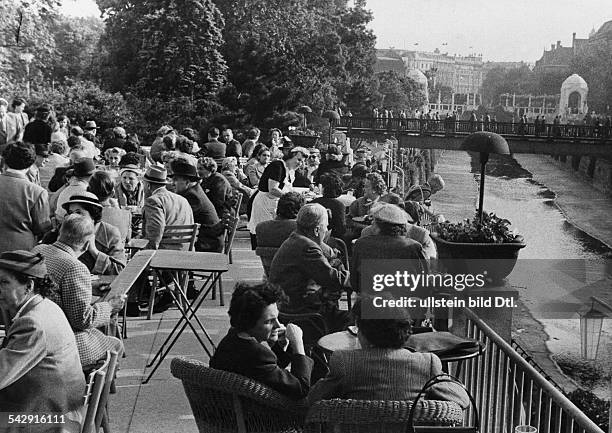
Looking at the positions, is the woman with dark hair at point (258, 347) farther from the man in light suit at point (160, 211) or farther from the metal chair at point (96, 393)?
the man in light suit at point (160, 211)

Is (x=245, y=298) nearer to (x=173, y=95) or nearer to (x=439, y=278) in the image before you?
(x=439, y=278)

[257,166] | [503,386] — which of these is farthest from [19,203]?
[257,166]

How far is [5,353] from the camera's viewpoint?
3.38 m

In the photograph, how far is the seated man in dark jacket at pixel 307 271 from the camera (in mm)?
5613

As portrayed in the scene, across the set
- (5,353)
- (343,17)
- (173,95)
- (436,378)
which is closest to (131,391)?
(5,353)

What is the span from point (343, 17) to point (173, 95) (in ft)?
42.2

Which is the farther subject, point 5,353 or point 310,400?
point 310,400

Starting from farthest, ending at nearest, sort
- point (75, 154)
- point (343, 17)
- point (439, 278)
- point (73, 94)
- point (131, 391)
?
point (343, 17)
point (73, 94)
point (75, 154)
point (439, 278)
point (131, 391)

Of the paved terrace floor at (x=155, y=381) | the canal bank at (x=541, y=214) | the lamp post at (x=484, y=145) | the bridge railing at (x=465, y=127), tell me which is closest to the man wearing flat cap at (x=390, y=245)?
the paved terrace floor at (x=155, y=381)

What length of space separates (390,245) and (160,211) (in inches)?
84.7

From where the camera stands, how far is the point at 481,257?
677cm

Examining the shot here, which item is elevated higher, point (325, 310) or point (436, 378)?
point (436, 378)

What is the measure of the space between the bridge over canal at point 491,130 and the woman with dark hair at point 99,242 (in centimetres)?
3890

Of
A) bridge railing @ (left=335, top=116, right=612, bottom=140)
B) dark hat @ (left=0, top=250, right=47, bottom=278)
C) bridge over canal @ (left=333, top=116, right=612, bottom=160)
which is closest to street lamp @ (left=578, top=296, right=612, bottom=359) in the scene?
dark hat @ (left=0, top=250, right=47, bottom=278)
